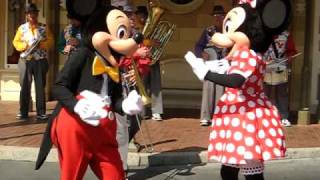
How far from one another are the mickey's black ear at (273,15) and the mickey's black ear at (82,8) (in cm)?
133

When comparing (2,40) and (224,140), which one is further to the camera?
(2,40)

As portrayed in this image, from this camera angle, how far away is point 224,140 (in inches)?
196

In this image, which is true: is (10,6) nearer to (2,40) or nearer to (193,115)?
(2,40)

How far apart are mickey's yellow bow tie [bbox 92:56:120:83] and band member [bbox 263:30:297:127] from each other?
4.95 m

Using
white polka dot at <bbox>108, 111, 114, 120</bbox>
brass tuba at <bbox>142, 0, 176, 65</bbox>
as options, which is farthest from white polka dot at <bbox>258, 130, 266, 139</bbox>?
brass tuba at <bbox>142, 0, 176, 65</bbox>

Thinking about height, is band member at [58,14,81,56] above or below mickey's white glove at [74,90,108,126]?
above

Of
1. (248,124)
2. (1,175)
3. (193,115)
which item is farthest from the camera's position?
(193,115)

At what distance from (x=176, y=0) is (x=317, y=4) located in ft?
8.27

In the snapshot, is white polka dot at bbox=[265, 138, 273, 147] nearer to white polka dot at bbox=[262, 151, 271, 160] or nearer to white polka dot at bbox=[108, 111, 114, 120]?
white polka dot at bbox=[262, 151, 271, 160]

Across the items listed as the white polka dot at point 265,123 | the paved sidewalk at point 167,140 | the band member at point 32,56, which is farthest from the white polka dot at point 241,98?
the band member at point 32,56

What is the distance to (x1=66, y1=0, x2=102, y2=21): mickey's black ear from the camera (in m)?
4.79

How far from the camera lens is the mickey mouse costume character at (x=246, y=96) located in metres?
4.86

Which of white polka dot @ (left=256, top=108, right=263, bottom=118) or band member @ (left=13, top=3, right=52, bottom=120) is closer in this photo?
white polka dot @ (left=256, top=108, right=263, bottom=118)

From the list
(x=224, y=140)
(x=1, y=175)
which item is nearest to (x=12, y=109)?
(x=1, y=175)
